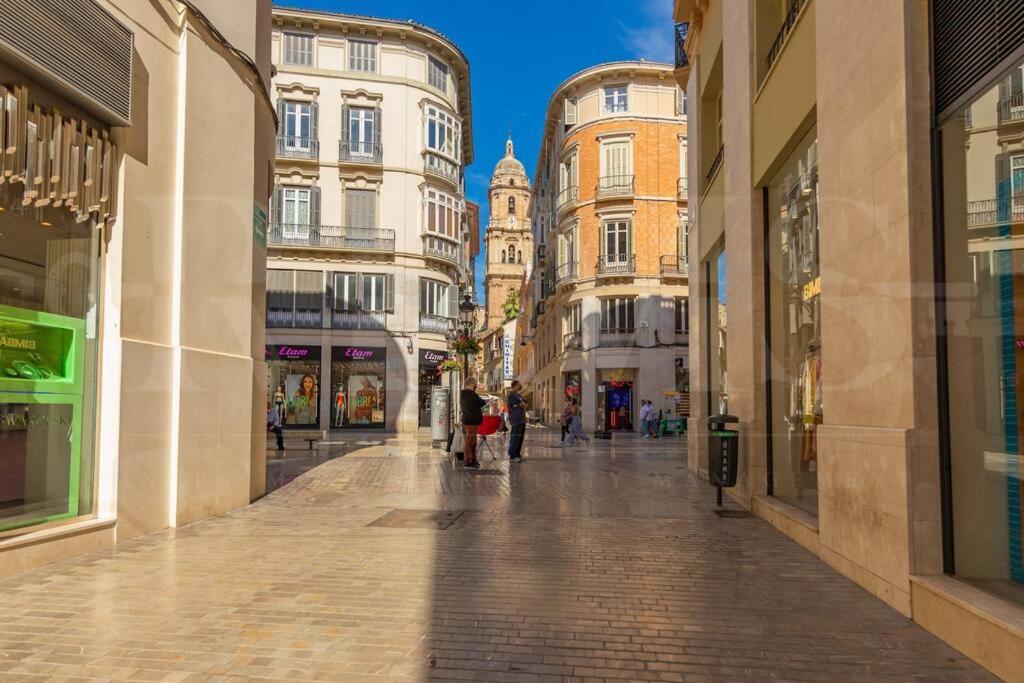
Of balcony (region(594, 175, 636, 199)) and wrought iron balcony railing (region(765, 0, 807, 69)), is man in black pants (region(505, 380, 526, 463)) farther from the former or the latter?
balcony (region(594, 175, 636, 199))

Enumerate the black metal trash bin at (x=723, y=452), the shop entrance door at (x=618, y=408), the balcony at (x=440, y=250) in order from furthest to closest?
the shop entrance door at (x=618, y=408) < the balcony at (x=440, y=250) < the black metal trash bin at (x=723, y=452)

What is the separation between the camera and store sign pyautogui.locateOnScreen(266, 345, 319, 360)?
33.8 m

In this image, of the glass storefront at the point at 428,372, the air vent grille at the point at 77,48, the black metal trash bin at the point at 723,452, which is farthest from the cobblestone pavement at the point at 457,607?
the glass storefront at the point at 428,372

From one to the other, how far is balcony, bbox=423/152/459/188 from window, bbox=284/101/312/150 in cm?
532

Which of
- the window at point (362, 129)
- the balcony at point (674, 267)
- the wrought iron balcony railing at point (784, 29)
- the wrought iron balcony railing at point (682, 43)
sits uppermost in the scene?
the window at point (362, 129)

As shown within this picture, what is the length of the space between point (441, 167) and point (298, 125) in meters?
6.66

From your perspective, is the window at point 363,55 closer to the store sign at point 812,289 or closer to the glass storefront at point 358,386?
the glass storefront at point 358,386

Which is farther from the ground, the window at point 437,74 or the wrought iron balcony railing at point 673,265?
the window at point 437,74

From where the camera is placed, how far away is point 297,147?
34.8 metres

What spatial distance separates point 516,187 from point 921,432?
356ft

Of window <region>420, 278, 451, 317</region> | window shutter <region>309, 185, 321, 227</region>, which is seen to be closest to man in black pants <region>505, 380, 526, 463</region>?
window <region>420, 278, 451, 317</region>

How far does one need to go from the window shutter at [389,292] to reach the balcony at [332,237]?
3.78 ft

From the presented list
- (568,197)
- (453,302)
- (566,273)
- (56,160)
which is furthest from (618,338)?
(56,160)

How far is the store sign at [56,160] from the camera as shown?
637 centimetres
